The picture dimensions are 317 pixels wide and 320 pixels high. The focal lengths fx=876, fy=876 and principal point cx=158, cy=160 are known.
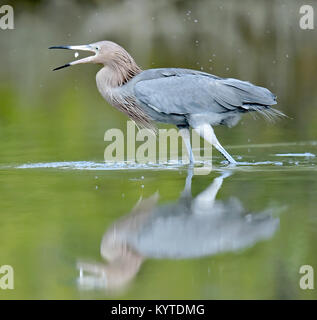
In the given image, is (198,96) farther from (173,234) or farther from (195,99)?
(173,234)

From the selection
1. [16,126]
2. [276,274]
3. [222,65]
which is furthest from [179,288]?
[222,65]

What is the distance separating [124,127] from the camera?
42.2 feet

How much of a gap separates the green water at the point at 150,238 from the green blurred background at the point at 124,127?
16 millimetres

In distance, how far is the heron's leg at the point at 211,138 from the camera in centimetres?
904

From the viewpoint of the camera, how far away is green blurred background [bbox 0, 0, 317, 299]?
16.9ft

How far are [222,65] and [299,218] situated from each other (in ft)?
45.1

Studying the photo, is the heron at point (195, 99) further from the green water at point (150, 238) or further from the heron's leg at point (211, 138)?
the green water at point (150, 238)

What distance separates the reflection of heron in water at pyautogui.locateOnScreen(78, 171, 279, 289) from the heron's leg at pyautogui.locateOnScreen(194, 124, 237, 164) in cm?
198

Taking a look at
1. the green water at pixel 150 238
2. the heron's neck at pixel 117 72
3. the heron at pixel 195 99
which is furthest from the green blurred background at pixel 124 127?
the heron's neck at pixel 117 72

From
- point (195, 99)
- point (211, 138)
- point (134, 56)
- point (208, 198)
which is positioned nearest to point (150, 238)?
point (208, 198)

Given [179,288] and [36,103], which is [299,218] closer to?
[179,288]

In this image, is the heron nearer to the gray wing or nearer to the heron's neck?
the gray wing

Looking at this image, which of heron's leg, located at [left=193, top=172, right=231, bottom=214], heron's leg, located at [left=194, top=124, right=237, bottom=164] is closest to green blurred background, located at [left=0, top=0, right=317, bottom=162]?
heron's leg, located at [left=194, top=124, right=237, bottom=164]

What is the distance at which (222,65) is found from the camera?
19.9 metres
